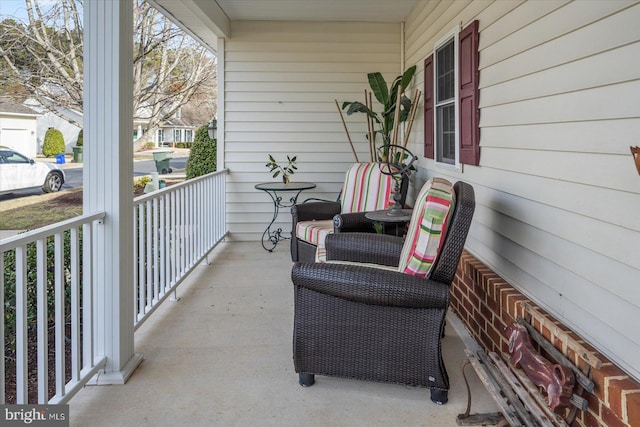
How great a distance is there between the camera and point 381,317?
2371mm

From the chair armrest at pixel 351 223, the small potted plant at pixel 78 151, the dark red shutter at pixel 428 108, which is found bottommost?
the chair armrest at pixel 351 223

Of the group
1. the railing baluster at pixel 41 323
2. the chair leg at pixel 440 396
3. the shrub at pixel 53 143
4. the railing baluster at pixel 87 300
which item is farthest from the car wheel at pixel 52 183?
the chair leg at pixel 440 396

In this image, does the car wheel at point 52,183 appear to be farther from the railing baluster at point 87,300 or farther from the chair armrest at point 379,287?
the chair armrest at point 379,287

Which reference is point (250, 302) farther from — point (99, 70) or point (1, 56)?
point (1, 56)

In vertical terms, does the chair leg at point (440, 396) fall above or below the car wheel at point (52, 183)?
below

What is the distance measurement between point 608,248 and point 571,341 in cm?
41

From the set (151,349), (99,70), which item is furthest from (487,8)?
(151,349)

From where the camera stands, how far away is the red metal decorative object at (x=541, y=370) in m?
1.78

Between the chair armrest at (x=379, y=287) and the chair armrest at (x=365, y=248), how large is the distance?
0.66 metres

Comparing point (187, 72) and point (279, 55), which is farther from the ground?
point (187, 72)

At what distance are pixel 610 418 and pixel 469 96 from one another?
95.7 inches

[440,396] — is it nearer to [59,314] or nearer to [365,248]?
[365,248]

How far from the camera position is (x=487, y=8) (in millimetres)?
3143

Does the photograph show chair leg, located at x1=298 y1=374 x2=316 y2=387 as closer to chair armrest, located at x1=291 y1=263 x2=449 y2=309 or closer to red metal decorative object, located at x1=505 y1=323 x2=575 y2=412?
chair armrest, located at x1=291 y1=263 x2=449 y2=309
